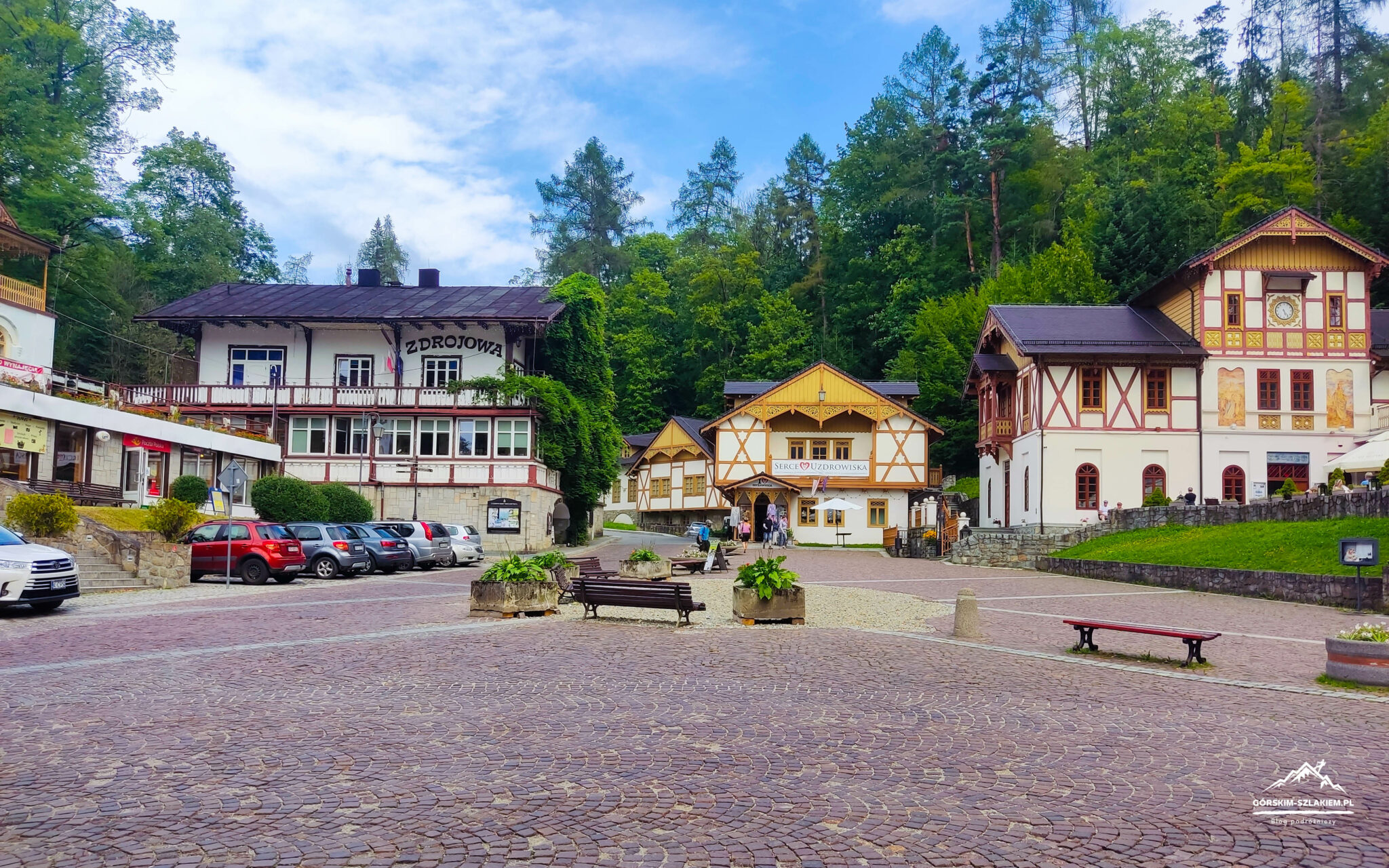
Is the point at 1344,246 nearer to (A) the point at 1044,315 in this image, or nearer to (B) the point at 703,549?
(A) the point at 1044,315

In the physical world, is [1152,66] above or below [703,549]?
above

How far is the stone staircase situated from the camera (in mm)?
22062

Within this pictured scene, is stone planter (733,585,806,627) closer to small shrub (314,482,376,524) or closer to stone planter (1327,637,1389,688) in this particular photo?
stone planter (1327,637,1389,688)

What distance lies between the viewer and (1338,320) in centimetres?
4000

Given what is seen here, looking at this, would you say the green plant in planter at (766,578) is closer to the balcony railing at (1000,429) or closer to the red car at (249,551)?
the red car at (249,551)

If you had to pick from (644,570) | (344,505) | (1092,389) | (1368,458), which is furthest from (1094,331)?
(344,505)

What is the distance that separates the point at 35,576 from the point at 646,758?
13303mm

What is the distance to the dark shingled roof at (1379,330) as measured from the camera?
135 feet

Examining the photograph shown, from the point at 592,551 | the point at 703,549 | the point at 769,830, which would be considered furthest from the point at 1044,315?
the point at 769,830

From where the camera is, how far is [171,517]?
23859 millimetres

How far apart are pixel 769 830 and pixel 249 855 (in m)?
2.73

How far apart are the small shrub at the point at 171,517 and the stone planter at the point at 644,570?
10.1 metres

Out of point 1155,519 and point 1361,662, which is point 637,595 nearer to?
point 1361,662

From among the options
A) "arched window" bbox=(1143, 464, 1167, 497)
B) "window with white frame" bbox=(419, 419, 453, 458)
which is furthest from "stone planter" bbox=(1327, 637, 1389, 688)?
"window with white frame" bbox=(419, 419, 453, 458)
